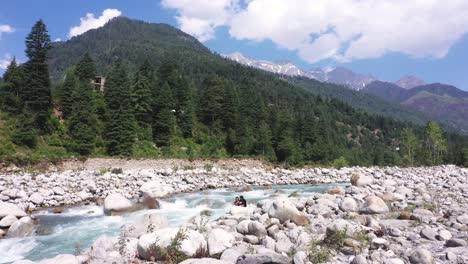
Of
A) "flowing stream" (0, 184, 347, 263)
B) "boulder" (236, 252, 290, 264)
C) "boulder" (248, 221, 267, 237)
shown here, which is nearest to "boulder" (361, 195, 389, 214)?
"boulder" (248, 221, 267, 237)

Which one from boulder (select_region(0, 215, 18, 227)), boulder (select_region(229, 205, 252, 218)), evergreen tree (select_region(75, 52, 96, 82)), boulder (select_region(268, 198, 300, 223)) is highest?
evergreen tree (select_region(75, 52, 96, 82))

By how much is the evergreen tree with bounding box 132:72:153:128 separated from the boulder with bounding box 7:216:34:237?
3760 cm

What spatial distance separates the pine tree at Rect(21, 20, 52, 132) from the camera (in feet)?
129

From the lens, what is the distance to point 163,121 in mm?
49125

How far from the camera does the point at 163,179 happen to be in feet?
94.3

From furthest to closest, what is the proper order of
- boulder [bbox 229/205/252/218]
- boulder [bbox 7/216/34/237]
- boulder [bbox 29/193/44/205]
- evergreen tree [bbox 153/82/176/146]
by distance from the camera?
evergreen tree [bbox 153/82/176/146]
boulder [bbox 29/193/44/205]
boulder [bbox 229/205/252/218]
boulder [bbox 7/216/34/237]

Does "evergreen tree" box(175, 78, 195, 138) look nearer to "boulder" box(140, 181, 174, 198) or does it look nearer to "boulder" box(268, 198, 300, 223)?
"boulder" box(140, 181, 174, 198)

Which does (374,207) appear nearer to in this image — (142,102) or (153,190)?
(153,190)

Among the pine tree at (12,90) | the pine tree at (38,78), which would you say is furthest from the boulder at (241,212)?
the pine tree at (12,90)

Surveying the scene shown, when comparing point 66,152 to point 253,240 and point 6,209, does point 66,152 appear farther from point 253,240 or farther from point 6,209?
point 253,240

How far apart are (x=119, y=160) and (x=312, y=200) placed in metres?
26.3

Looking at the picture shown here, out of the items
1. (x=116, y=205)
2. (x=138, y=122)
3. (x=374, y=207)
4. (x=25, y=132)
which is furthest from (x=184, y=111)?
(x=374, y=207)

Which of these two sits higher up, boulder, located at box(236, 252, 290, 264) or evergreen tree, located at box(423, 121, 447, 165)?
evergreen tree, located at box(423, 121, 447, 165)

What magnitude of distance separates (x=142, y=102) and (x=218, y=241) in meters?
44.6
